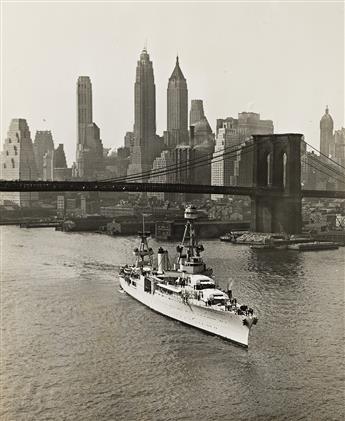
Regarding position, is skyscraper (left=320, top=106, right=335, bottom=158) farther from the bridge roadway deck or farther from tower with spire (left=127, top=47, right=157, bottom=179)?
tower with spire (left=127, top=47, right=157, bottom=179)

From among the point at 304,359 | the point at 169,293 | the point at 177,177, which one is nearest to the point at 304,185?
the point at 177,177

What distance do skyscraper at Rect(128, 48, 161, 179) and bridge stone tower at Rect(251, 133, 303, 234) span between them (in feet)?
197

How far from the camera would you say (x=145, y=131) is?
427 feet

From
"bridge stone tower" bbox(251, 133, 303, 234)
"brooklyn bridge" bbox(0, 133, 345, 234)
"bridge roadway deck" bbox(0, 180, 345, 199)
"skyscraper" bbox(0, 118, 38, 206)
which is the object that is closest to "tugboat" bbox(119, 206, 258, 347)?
"bridge roadway deck" bbox(0, 180, 345, 199)

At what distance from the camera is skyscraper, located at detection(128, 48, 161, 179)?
124 metres

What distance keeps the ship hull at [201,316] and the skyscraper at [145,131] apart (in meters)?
96.1

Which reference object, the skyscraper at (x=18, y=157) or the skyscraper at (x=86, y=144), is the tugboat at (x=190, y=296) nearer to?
the skyscraper at (x=18, y=157)

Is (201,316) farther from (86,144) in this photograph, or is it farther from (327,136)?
(86,144)

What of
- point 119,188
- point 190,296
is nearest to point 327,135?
point 119,188

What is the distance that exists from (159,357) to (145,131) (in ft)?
369

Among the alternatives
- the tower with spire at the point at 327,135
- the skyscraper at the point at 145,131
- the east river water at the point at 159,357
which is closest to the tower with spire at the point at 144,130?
the skyscraper at the point at 145,131

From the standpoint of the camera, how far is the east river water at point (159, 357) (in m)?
15.7

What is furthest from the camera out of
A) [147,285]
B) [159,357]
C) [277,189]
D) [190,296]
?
[277,189]

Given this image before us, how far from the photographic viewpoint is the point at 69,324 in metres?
23.4
